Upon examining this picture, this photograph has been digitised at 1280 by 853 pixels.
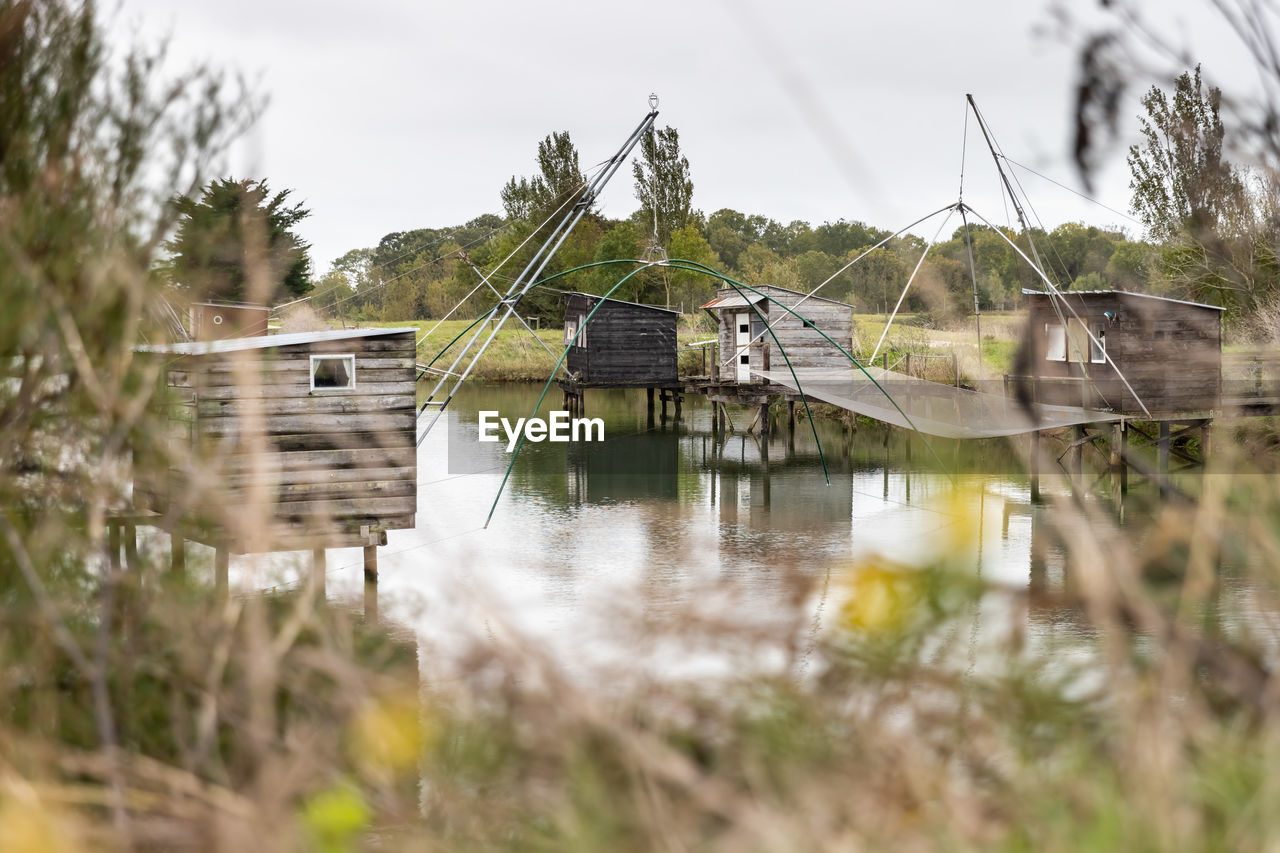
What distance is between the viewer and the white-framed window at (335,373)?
11750 millimetres

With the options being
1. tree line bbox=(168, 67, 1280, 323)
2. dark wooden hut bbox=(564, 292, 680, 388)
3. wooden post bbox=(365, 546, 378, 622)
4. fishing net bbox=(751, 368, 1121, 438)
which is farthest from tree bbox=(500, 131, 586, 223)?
wooden post bbox=(365, 546, 378, 622)

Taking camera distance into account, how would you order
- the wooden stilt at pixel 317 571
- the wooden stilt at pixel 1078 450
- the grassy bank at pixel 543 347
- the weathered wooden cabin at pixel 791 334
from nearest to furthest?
the wooden stilt at pixel 317 571, the wooden stilt at pixel 1078 450, the weathered wooden cabin at pixel 791 334, the grassy bank at pixel 543 347

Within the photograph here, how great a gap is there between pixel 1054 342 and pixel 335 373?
1508 cm

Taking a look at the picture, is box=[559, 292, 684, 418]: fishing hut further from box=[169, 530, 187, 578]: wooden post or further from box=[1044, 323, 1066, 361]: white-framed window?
box=[169, 530, 187, 578]: wooden post

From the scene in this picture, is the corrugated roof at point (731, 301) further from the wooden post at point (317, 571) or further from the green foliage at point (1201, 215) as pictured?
the wooden post at point (317, 571)

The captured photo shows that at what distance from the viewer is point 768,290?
27.8 meters

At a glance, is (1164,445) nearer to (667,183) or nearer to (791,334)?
(791,334)

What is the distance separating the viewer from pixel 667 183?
48.4 meters

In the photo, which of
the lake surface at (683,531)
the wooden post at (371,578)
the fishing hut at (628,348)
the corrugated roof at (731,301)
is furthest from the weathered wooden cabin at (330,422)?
the fishing hut at (628,348)

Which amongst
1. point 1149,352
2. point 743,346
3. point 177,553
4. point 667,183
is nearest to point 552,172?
point 667,183

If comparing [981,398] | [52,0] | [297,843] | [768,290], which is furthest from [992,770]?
[768,290]

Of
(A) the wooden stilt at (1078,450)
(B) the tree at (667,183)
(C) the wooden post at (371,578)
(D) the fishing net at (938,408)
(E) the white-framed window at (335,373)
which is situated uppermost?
(B) the tree at (667,183)

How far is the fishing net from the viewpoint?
16.1 meters

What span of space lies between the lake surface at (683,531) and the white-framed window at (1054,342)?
224cm
